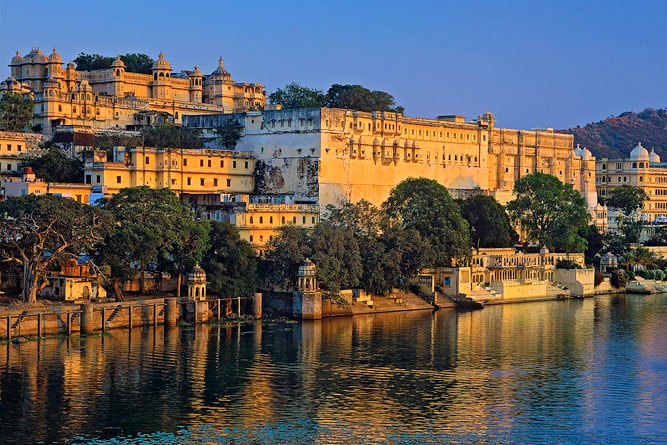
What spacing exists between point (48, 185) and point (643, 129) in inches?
→ 5021

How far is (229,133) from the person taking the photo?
70.0m

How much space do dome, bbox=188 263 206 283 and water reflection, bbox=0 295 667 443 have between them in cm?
242

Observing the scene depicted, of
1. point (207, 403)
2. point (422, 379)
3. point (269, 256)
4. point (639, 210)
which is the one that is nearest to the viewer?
point (207, 403)

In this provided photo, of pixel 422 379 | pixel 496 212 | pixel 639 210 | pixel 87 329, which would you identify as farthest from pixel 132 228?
pixel 639 210

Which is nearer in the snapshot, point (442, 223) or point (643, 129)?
point (442, 223)

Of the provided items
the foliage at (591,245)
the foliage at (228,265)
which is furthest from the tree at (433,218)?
the foliage at (591,245)

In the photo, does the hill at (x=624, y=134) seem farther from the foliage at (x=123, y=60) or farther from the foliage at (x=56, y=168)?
the foliage at (x=56, y=168)

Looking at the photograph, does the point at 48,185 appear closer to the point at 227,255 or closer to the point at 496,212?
the point at 227,255

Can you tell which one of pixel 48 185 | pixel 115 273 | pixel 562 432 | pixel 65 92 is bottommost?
pixel 562 432

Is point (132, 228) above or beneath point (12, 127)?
beneath

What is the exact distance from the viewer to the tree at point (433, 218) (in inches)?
2368

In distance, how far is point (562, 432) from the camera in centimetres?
3334

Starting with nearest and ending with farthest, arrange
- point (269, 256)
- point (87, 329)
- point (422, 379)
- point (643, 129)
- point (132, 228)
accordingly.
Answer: point (422, 379) < point (87, 329) < point (132, 228) < point (269, 256) < point (643, 129)

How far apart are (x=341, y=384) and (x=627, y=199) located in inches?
2211
